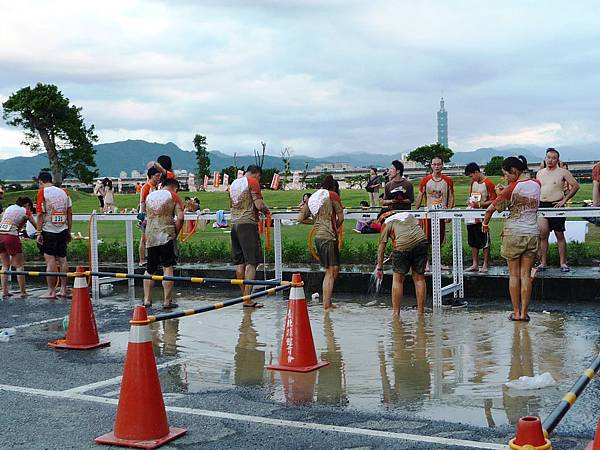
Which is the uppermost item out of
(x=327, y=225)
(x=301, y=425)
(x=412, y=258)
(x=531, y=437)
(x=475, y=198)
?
(x=475, y=198)

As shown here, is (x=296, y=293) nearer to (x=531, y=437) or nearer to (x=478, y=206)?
(x=531, y=437)

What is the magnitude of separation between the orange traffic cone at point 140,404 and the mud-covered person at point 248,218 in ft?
20.3

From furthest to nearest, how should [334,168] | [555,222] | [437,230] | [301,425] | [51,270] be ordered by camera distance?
1. [334,168]
2. [51,270]
3. [555,222]
4. [437,230]
5. [301,425]

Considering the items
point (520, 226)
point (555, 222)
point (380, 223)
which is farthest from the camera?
point (555, 222)

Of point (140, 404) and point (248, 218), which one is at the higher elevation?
point (248, 218)

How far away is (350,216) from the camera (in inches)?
478

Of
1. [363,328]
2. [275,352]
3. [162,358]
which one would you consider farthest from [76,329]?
[363,328]

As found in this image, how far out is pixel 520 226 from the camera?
9.74 meters

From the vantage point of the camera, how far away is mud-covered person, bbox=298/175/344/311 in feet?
36.6

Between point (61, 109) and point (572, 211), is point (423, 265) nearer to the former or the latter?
point (572, 211)

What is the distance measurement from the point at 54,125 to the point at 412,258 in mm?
69651

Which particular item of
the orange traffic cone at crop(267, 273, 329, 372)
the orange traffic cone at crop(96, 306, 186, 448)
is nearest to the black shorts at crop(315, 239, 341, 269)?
the orange traffic cone at crop(267, 273, 329, 372)

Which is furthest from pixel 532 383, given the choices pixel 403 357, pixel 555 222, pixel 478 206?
pixel 478 206

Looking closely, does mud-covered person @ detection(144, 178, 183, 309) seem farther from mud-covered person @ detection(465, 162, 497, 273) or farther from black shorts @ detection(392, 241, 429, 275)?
mud-covered person @ detection(465, 162, 497, 273)
